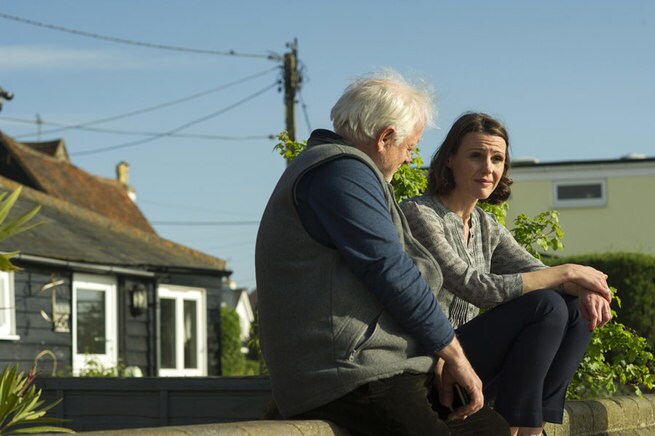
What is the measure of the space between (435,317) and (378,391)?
247 mm

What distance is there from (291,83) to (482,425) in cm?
2054

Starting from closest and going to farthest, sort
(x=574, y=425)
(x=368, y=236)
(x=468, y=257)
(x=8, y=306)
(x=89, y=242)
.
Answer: (x=368, y=236)
(x=468, y=257)
(x=574, y=425)
(x=8, y=306)
(x=89, y=242)

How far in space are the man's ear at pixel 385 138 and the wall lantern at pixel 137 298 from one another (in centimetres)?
1509

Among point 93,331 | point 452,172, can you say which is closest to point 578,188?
point 93,331

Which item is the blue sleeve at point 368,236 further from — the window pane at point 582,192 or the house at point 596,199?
the window pane at point 582,192

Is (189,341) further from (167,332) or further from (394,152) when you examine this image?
(394,152)

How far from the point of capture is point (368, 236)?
10.3 ft

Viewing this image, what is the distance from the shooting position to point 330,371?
3.14 m

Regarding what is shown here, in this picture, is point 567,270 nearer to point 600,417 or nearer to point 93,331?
point 600,417

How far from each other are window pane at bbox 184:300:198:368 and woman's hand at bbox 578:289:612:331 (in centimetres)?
1667

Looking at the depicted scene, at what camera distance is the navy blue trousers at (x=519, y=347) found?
12.1 ft

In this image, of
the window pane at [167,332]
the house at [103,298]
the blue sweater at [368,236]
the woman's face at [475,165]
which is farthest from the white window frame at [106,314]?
the blue sweater at [368,236]

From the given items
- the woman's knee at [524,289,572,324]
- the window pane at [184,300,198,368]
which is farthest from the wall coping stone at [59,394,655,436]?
the window pane at [184,300,198,368]

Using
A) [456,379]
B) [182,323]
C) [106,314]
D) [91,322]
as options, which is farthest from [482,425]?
[182,323]
